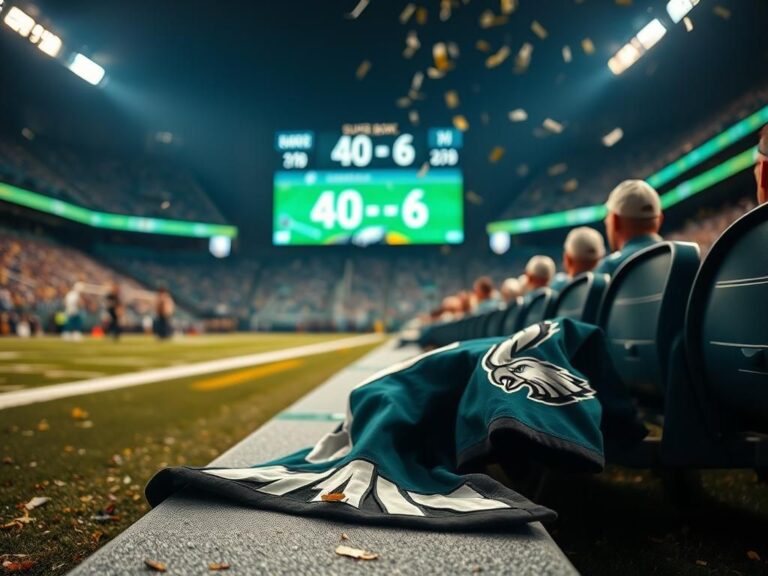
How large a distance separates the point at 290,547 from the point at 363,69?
28.0m

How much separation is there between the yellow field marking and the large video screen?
2429cm

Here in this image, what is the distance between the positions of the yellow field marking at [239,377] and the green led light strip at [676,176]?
13131mm

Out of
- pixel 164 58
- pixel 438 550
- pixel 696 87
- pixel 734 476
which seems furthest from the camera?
pixel 164 58

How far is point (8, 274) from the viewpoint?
2120 centimetres

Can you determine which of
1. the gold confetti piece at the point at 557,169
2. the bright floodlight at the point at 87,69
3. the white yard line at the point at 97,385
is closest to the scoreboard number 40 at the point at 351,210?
the gold confetti piece at the point at 557,169

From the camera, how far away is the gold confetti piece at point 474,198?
34506 millimetres

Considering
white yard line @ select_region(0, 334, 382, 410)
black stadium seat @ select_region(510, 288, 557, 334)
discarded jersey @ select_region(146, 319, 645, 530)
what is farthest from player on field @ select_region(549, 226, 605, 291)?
white yard line @ select_region(0, 334, 382, 410)

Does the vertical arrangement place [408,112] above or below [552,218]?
above

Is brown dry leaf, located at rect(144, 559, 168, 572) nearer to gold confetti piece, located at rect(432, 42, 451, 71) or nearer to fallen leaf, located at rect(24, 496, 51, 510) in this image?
fallen leaf, located at rect(24, 496, 51, 510)

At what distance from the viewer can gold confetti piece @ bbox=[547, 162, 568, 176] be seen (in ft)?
114

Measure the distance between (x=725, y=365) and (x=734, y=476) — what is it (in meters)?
0.92

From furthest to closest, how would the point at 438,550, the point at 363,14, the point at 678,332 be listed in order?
the point at 363,14 → the point at 678,332 → the point at 438,550

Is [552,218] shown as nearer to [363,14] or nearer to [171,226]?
[363,14]

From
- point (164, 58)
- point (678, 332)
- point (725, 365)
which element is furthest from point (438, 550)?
point (164, 58)
